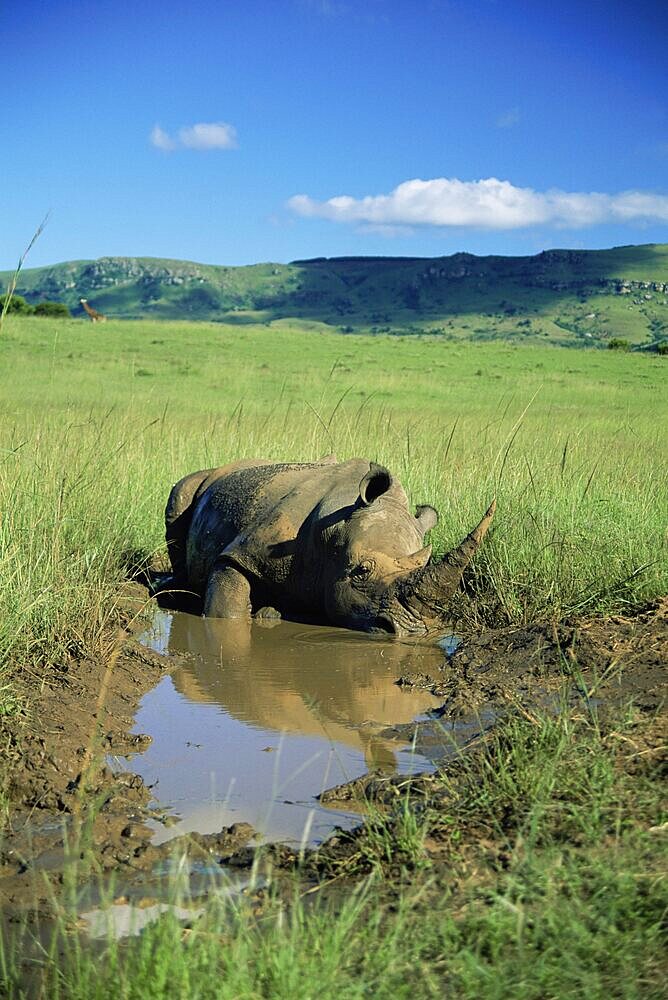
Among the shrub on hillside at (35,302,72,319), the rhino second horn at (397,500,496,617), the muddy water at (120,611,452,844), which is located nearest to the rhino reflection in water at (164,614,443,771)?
the muddy water at (120,611,452,844)

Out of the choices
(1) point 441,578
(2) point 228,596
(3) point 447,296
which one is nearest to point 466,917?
(1) point 441,578

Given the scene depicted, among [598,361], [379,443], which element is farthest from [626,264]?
[379,443]

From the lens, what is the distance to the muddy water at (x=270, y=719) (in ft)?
15.2

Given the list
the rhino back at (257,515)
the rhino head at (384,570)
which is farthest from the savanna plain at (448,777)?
the rhino back at (257,515)

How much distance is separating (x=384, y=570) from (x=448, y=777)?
2.97m

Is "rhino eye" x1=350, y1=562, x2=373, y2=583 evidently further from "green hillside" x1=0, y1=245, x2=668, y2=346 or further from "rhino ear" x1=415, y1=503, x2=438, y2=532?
"green hillside" x1=0, y1=245, x2=668, y2=346

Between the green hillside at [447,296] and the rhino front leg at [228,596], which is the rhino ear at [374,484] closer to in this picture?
the rhino front leg at [228,596]

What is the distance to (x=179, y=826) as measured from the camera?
443 centimetres

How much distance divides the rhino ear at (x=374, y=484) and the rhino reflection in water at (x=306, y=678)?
92 cm

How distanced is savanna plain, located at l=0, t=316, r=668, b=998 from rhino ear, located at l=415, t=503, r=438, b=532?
360mm

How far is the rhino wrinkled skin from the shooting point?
7367mm

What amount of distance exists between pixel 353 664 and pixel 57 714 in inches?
85.4

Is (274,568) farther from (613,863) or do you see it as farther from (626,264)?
(626,264)

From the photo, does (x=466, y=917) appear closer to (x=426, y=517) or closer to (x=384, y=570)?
(x=384, y=570)
